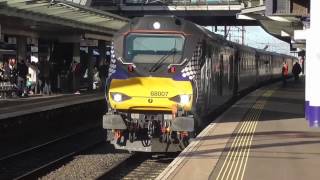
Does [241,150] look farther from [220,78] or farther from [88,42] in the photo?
[88,42]

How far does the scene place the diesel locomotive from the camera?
41.1 feet

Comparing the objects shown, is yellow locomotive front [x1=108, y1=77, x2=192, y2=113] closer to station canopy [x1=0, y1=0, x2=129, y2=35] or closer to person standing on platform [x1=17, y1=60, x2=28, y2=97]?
station canopy [x1=0, y1=0, x2=129, y2=35]

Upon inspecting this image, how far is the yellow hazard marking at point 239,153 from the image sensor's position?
905 cm

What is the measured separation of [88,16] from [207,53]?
1497cm

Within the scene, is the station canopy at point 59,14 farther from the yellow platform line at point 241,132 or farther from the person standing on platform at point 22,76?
the yellow platform line at point 241,132

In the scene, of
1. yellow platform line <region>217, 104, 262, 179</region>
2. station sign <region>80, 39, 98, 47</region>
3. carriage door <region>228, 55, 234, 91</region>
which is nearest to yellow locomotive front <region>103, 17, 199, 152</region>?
yellow platform line <region>217, 104, 262, 179</region>

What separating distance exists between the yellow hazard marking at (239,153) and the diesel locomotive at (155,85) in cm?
101

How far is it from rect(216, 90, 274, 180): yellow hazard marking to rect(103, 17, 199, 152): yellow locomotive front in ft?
3.55

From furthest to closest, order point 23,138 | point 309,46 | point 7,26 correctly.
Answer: point 7,26
point 23,138
point 309,46

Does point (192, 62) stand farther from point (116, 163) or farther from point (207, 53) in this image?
point (116, 163)

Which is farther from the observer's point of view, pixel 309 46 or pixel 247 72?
pixel 247 72

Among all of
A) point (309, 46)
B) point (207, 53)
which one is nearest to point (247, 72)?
point (207, 53)

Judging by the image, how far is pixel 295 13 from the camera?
2225 centimetres

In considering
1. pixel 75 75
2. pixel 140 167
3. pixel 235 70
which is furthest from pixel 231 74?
pixel 75 75
